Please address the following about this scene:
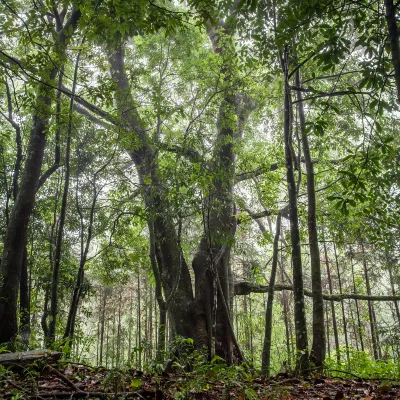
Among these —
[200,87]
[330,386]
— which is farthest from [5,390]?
[200,87]

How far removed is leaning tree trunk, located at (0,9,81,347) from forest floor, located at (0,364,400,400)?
2854mm

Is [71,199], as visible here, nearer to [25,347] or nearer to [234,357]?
[25,347]

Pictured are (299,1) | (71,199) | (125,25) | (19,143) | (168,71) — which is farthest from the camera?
(71,199)

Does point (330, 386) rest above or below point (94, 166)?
below

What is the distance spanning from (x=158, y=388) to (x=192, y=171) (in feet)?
15.0

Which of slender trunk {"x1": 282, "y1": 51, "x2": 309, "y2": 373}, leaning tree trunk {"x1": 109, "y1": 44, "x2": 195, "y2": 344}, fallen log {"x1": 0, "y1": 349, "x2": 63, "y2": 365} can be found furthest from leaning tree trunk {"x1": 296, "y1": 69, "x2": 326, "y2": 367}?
fallen log {"x1": 0, "y1": 349, "x2": 63, "y2": 365}

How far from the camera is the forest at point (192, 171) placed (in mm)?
3332

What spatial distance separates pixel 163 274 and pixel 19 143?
14.0ft

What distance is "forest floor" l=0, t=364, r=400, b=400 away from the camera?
2664mm

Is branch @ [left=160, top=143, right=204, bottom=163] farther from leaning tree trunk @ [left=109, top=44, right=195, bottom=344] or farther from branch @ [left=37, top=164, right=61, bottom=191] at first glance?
branch @ [left=37, top=164, right=61, bottom=191]

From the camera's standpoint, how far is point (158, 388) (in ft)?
8.88

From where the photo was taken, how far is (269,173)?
33.6 ft

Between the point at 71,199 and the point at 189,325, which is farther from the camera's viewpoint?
the point at 71,199

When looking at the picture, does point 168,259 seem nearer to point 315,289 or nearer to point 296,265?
point 315,289
